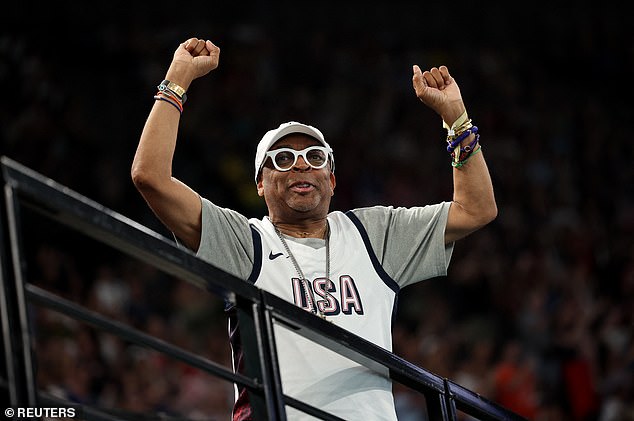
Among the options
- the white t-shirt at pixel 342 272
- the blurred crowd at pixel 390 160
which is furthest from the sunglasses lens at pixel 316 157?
the blurred crowd at pixel 390 160

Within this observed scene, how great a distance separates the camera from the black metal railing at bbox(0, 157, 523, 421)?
5.74 ft

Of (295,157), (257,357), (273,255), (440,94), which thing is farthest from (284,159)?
Result: (257,357)

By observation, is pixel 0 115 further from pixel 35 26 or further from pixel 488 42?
pixel 488 42

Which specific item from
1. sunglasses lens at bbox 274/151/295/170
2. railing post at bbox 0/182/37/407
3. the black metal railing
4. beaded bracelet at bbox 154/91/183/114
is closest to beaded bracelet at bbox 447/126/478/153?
sunglasses lens at bbox 274/151/295/170

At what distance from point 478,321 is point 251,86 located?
3.67 meters

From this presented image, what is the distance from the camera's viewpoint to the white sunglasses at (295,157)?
367 centimetres

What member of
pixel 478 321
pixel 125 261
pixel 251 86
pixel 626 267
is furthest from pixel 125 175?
pixel 626 267

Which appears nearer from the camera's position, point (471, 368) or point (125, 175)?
point (471, 368)

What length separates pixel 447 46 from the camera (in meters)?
12.2

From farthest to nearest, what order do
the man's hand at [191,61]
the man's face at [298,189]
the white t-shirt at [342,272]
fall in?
the man's face at [298,189]
the man's hand at [191,61]
the white t-shirt at [342,272]

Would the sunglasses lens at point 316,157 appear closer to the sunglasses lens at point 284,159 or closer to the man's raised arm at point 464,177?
the sunglasses lens at point 284,159

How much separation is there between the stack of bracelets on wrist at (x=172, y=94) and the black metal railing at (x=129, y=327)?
3.84ft

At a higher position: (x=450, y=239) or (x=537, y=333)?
(x=537, y=333)

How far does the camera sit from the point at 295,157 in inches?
144
